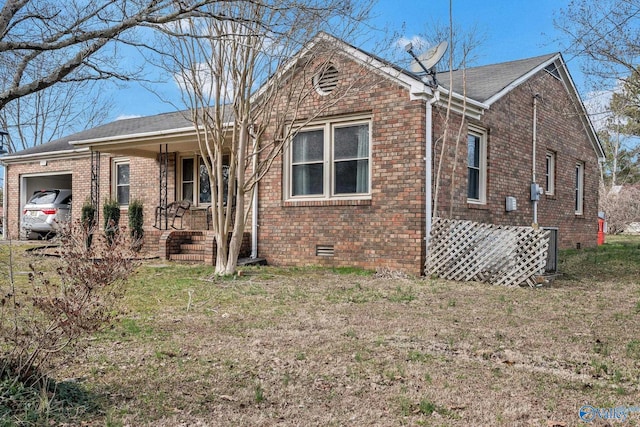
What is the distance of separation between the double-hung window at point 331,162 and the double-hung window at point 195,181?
404 cm

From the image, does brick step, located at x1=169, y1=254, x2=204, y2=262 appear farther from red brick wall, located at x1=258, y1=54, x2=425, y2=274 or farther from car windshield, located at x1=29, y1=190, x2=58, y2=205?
car windshield, located at x1=29, y1=190, x2=58, y2=205

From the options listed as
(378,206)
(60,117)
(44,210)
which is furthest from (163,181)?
(60,117)

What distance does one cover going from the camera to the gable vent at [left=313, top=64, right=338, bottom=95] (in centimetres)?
976

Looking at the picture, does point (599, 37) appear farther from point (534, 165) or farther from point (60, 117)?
point (60, 117)

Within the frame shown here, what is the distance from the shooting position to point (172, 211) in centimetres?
1388

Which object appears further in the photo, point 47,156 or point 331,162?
point 47,156

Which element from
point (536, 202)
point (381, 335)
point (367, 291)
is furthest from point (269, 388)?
point (536, 202)

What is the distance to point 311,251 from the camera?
9.95 metres

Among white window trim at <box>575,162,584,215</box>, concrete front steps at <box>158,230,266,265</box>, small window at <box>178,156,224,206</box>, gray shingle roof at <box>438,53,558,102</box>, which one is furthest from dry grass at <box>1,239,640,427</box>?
white window trim at <box>575,162,584,215</box>

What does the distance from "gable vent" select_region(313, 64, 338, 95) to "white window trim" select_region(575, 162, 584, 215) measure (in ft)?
29.8

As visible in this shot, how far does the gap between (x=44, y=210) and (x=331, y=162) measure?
1026 cm


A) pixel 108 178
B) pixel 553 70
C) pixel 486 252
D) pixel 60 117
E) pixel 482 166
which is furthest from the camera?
pixel 60 117

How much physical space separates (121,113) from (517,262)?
28.9 m

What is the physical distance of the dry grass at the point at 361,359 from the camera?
2.90 m
